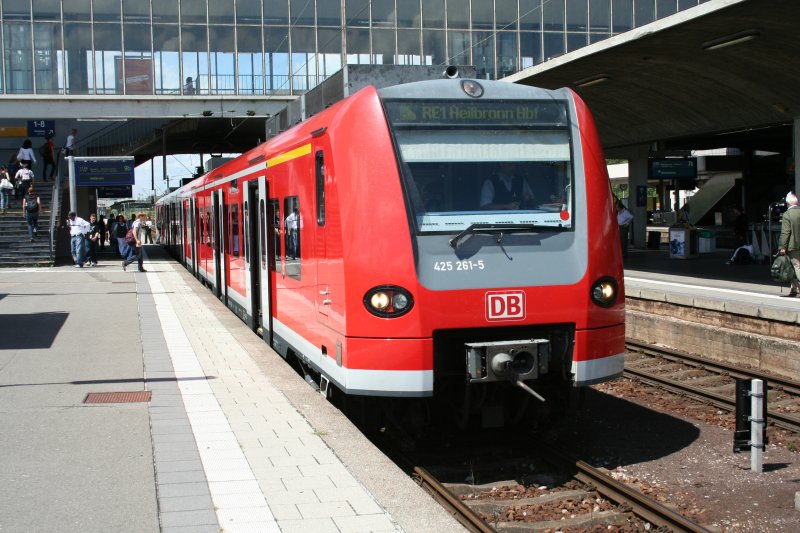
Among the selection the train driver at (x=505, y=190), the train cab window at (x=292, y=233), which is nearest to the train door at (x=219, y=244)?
the train cab window at (x=292, y=233)

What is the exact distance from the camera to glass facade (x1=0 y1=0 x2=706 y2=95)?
37.5 meters

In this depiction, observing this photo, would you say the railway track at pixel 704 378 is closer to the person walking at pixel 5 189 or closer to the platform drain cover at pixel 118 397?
the platform drain cover at pixel 118 397

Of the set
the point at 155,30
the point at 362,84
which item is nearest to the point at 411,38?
the point at 155,30

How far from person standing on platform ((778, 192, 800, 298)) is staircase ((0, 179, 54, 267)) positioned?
875 inches

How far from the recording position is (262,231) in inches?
442

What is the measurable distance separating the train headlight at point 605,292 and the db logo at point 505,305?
0.59 m

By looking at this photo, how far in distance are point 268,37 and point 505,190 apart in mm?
33646

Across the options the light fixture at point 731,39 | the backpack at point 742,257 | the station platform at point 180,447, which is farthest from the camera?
the backpack at point 742,257

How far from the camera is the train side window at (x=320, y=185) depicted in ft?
25.2

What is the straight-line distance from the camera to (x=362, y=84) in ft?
27.4

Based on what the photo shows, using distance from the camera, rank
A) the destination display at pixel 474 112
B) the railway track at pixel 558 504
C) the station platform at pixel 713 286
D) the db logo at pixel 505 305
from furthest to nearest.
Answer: the station platform at pixel 713 286 → the destination display at pixel 474 112 → the db logo at pixel 505 305 → the railway track at pixel 558 504

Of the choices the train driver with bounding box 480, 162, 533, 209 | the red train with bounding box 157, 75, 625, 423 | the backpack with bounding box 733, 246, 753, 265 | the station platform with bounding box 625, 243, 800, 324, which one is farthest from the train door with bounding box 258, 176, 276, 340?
the backpack with bounding box 733, 246, 753, 265

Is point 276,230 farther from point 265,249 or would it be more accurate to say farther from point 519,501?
point 519,501

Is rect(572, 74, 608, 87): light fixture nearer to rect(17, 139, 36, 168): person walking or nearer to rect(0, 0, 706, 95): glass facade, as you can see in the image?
rect(0, 0, 706, 95): glass facade
